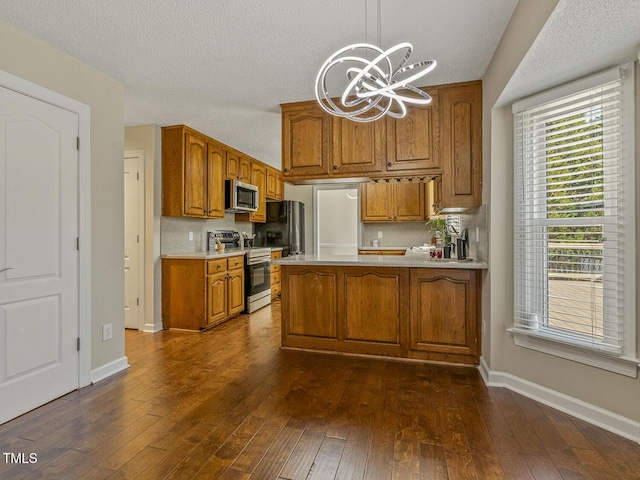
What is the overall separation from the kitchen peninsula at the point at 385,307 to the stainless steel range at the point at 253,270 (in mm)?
1657

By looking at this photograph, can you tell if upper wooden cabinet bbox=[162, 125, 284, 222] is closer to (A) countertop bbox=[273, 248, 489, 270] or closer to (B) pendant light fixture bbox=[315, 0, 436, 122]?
(A) countertop bbox=[273, 248, 489, 270]

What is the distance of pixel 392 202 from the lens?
5883mm

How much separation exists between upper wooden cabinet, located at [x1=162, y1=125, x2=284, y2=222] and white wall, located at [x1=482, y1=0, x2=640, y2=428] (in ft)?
6.85

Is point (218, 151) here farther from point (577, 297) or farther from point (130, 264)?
point (577, 297)

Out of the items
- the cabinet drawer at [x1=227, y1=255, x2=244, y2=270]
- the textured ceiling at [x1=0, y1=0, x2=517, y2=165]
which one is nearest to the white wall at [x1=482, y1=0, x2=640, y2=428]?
the textured ceiling at [x1=0, y1=0, x2=517, y2=165]

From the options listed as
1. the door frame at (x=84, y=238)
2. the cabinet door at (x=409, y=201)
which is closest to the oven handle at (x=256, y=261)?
the cabinet door at (x=409, y=201)

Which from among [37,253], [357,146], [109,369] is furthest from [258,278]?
[37,253]

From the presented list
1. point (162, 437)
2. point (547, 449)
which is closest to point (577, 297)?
point (547, 449)

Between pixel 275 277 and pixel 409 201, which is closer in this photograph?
pixel 409 201

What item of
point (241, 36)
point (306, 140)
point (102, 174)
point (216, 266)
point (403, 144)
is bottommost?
point (216, 266)

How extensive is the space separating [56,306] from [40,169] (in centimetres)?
94

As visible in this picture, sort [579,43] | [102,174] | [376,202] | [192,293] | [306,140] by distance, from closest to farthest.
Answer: [579,43], [102,174], [306,140], [192,293], [376,202]

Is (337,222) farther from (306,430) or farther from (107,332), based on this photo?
(306,430)

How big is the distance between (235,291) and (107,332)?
6.58ft
